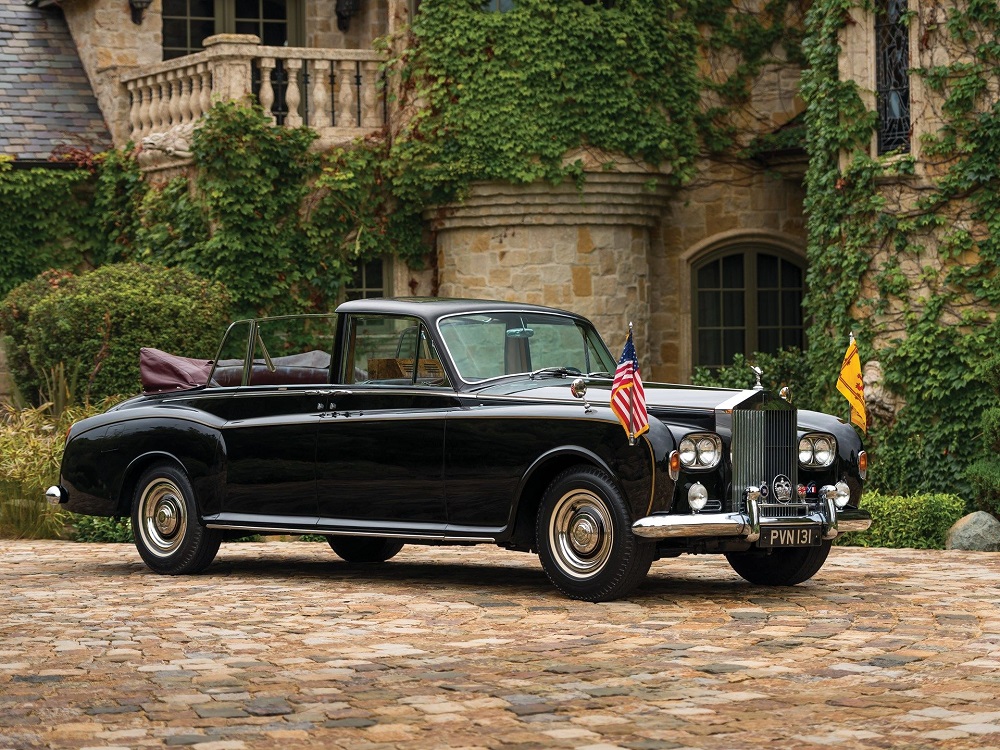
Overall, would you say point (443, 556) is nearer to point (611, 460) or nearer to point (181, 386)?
point (181, 386)

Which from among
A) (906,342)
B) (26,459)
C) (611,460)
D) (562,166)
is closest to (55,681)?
(611,460)

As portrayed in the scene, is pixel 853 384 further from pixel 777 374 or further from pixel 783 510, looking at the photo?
pixel 777 374

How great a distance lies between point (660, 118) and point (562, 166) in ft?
4.34

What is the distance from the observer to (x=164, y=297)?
17.5 meters

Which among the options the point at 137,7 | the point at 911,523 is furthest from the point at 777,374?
the point at 137,7

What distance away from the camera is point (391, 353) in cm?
998

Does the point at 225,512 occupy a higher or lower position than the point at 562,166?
lower

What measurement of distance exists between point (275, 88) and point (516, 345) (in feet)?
35.5

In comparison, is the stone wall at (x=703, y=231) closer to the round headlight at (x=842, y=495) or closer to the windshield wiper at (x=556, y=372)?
the windshield wiper at (x=556, y=372)

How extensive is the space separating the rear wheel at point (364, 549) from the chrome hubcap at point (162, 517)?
118 centimetres

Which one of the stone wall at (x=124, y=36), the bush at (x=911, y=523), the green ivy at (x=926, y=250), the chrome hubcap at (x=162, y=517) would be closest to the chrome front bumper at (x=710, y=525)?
the chrome hubcap at (x=162, y=517)

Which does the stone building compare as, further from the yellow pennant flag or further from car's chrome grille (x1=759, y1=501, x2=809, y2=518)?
car's chrome grille (x1=759, y1=501, x2=809, y2=518)

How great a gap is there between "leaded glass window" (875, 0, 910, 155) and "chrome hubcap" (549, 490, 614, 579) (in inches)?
314

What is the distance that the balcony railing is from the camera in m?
18.7
